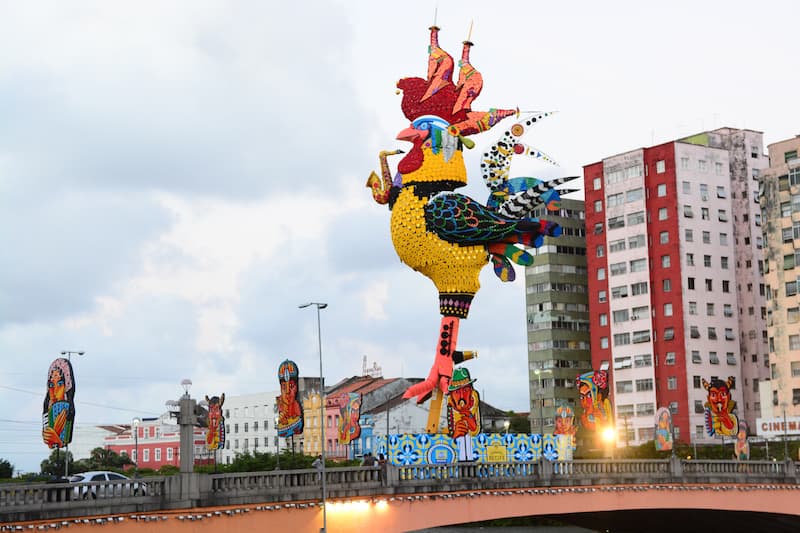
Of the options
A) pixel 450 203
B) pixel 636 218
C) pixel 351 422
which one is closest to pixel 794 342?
pixel 636 218

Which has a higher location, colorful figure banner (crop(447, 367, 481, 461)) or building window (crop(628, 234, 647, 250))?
building window (crop(628, 234, 647, 250))

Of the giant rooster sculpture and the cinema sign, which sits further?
the cinema sign

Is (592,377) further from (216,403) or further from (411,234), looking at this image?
(216,403)

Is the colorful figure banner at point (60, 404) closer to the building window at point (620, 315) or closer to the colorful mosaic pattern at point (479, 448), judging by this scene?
the colorful mosaic pattern at point (479, 448)

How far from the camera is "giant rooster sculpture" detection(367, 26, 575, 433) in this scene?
59.8 metres

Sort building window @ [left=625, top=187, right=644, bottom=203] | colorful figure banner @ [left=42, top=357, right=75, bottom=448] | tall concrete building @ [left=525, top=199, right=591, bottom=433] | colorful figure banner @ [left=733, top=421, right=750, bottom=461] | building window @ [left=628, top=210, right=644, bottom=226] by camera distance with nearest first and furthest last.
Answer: colorful figure banner @ [left=42, top=357, right=75, bottom=448] < colorful figure banner @ [left=733, top=421, right=750, bottom=461] < building window @ [left=628, top=210, right=644, bottom=226] < building window @ [left=625, top=187, right=644, bottom=203] < tall concrete building @ [left=525, top=199, right=591, bottom=433]

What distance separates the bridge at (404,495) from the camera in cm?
4141

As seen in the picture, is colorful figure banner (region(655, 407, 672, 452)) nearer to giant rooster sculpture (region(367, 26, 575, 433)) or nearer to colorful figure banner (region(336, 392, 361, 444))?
colorful figure banner (region(336, 392, 361, 444))

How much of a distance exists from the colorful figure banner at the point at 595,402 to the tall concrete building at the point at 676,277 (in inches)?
2072

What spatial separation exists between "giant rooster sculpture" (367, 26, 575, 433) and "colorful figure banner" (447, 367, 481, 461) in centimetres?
59

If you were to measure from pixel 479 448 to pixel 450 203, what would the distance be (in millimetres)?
12926

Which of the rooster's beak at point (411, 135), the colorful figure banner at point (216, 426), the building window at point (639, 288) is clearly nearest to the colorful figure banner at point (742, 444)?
the rooster's beak at point (411, 135)

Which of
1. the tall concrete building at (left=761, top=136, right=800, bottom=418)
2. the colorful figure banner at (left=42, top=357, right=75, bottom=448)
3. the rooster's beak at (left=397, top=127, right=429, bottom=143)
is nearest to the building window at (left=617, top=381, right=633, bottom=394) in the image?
the tall concrete building at (left=761, top=136, right=800, bottom=418)

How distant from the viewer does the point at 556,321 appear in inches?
5261
